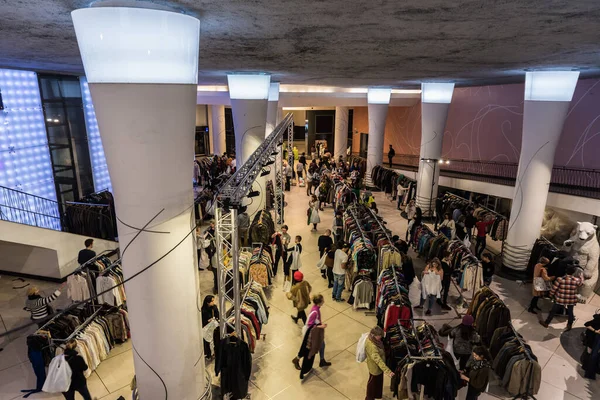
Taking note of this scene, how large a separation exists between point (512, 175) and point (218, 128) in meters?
19.4

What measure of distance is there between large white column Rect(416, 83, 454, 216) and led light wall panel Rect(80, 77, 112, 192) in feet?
38.0

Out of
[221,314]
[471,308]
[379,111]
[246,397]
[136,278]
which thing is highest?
[379,111]

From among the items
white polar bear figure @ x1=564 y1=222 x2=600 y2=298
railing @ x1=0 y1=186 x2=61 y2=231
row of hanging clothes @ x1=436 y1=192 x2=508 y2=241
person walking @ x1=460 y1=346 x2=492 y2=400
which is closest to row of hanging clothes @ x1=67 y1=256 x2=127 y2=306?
railing @ x1=0 y1=186 x2=61 y2=231

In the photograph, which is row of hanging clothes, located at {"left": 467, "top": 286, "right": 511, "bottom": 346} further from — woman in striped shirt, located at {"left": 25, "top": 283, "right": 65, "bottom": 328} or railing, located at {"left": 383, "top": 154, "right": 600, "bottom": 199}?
woman in striped shirt, located at {"left": 25, "top": 283, "right": 65, "bottom": 328}

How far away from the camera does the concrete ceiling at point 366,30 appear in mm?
3387

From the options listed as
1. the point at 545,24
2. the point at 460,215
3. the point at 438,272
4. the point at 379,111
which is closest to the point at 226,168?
the point at 379,111

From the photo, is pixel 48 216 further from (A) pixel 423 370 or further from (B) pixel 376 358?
(A) pixel 423 370

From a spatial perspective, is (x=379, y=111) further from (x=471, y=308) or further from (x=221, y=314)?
(x=221, y=314)

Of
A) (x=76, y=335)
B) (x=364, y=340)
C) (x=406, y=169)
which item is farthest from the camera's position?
(x=406, y=169)

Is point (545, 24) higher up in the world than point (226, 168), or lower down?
higher up

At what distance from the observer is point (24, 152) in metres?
11.1

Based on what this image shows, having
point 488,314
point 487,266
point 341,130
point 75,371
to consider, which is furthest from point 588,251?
point 341,130

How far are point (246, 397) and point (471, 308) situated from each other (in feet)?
14.8

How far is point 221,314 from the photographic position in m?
6.19
